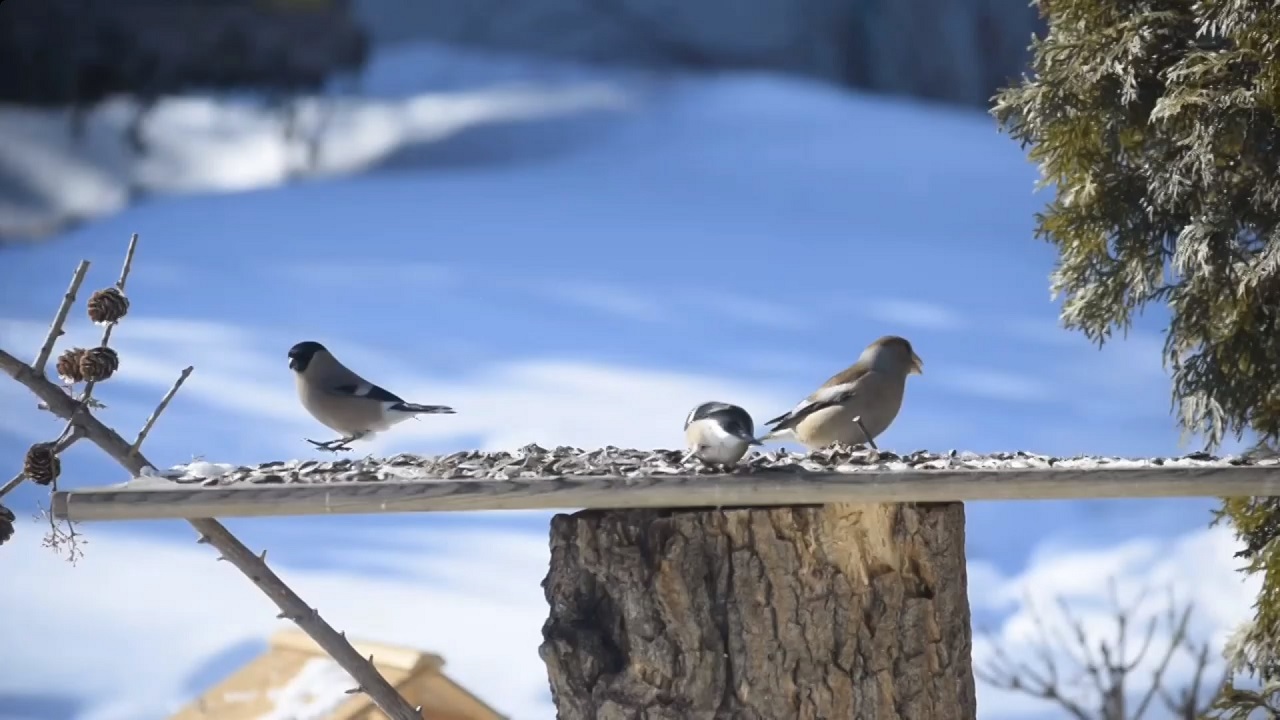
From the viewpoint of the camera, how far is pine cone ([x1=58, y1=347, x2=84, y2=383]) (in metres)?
2.24

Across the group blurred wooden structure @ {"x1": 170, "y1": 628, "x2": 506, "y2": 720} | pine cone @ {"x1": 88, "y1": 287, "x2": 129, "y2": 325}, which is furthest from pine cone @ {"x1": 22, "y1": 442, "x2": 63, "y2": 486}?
blurred wooden structure @ {"x1": 170, "y1": 628, "x2": 506, "y2": 720}

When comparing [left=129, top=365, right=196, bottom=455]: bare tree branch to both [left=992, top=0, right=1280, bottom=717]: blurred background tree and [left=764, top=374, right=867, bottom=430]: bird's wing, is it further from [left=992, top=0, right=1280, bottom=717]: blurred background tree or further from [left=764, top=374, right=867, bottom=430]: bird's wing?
[left=992, top=0, right=1280, bottom=717]: blurred background tree

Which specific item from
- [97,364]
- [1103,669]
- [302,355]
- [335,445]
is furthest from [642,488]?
[1103,669]

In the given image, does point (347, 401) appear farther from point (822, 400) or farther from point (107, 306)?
point (822, 400)

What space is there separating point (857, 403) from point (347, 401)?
3.19ft

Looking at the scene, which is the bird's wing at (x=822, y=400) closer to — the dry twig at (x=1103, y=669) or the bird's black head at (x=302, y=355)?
the bird's black head at (x=302, y=355)

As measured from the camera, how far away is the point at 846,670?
204 cm

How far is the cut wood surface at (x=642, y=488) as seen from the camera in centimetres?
185

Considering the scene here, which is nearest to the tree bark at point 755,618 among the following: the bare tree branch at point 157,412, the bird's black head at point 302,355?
the bare tree branch at point 157,412

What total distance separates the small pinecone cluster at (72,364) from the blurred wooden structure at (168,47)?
2320 mm

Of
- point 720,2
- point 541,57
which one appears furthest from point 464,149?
point 720,2

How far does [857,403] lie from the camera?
9.27 feet

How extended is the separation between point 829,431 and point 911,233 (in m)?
2.14

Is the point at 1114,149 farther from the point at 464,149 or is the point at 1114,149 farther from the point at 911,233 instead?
the point at 464,149
